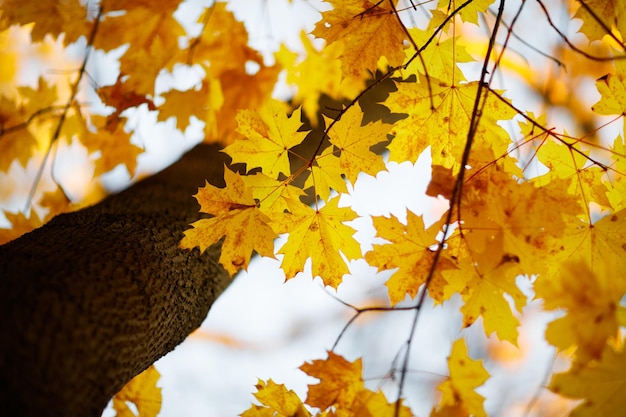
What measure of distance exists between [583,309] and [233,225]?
2.92 ft

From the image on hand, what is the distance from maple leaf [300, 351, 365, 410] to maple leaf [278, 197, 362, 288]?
0.26 metres

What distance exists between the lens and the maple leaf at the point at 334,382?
4.06ft

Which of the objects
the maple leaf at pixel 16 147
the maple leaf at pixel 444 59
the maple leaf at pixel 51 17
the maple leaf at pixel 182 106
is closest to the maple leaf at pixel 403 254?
the maple leaf at pixel 444 59

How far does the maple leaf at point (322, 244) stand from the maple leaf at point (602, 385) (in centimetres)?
68

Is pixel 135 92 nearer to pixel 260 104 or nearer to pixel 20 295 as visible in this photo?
pixel 260 104

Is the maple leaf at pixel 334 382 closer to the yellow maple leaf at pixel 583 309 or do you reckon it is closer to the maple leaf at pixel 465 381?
the maple leaf at pixel 465 381

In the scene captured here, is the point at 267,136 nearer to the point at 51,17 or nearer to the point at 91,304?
the point at 91,304

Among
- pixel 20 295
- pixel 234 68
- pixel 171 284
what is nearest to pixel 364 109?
pixel 234 68

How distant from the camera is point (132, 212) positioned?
4.78ft

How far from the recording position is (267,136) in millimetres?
1438

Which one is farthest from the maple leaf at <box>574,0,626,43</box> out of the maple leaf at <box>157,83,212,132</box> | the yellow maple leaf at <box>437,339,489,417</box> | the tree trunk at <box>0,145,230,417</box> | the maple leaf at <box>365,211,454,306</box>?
the maple leaf at <box>157,83,212,132</box>

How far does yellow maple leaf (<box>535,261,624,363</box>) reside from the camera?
0.89m

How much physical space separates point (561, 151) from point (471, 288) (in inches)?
22.8

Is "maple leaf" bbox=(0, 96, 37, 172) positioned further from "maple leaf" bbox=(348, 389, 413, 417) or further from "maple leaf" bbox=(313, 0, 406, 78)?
"maple leaf" bbox=(348, 389, 413, 417)
